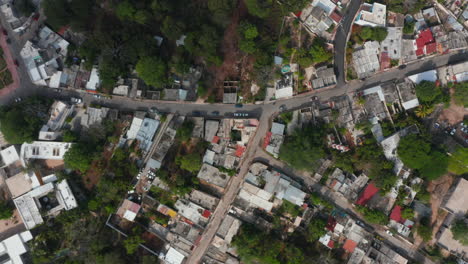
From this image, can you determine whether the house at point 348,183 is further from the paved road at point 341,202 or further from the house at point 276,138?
the house at point 276,138

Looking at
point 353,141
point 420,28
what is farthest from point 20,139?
point 420,28

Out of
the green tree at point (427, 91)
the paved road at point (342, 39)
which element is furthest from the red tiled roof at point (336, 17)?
the green tree at point (427, 91)

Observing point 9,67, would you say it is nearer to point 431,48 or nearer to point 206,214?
point 206,214

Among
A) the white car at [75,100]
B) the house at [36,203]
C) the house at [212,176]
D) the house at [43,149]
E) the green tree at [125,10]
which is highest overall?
the green tree at [125,10]

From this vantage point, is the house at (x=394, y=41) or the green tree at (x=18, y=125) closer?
the green tree at (x=18, y=125)

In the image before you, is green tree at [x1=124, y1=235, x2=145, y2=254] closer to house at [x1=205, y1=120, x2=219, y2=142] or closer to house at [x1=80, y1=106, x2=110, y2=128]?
house at [x1=80, y1=106, x2=110, y2=128]

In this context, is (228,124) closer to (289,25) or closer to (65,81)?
(289,25)
